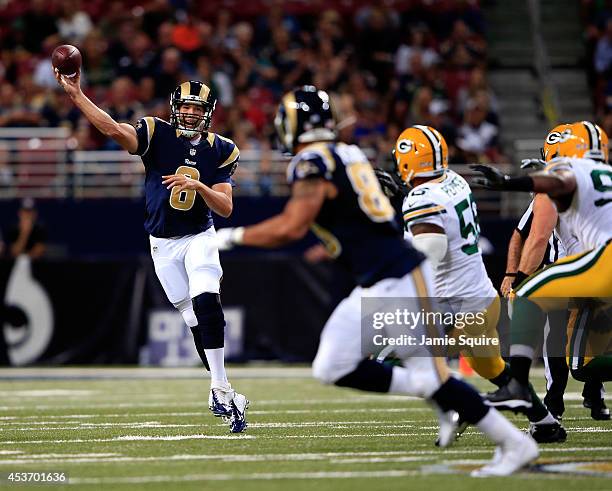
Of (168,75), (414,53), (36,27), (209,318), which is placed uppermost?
(36,27)

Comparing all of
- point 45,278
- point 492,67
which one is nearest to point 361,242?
point 45,278

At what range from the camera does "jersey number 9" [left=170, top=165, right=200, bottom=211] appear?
811 cm

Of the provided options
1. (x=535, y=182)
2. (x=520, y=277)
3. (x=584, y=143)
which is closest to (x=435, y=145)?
(x=584, y=143)

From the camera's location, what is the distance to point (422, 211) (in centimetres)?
677

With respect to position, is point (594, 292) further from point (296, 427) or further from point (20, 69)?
point (20, 69)

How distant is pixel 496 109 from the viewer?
58.5 ft

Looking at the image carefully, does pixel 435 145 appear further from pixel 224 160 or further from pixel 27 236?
pixel 27 236

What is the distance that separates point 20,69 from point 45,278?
4.28m

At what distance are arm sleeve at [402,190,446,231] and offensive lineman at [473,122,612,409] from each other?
295 millimetres

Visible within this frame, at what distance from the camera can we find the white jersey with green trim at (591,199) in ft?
21.6

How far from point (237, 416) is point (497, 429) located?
2427mm

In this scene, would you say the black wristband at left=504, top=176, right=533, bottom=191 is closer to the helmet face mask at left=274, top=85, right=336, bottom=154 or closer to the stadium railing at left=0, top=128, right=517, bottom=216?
the helmet face mask at left=274, top=85, right=336, bottom=154

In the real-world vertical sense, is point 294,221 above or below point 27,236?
below

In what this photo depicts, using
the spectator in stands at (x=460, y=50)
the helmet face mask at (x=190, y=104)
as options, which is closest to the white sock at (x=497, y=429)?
the helmet face mask at (x=190, y=104)
